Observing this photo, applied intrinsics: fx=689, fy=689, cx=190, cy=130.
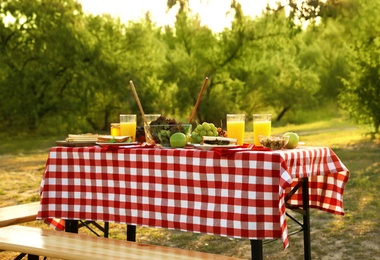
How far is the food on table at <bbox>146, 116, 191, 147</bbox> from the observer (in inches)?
180

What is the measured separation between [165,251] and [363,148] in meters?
15.0

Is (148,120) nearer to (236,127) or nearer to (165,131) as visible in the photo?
(165,131)

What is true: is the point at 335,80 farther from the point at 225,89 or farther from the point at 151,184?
the point at 151,184

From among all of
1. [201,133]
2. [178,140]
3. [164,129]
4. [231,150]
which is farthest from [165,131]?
[231,150]

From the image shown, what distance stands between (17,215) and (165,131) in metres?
1.42

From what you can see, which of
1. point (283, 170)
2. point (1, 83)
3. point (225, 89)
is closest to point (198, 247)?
point (283, 170)

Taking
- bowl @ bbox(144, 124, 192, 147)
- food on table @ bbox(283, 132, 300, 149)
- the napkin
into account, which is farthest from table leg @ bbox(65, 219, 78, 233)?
food on table @ bbox(283, 132, 300, 149)

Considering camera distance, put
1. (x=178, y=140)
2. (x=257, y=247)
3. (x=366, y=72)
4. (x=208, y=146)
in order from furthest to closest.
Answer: (x=366, y=72) → (x=178, y=140) → (x=208, y=146) → (x=257, y=247)

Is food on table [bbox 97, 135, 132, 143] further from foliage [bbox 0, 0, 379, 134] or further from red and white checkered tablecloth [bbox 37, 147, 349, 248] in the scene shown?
foliage [bbox 0, 0, 379, 134]

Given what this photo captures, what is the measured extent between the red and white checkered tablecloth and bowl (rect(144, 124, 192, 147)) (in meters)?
0.13

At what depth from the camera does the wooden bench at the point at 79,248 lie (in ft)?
13.2

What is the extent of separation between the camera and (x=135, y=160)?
4.57 meters

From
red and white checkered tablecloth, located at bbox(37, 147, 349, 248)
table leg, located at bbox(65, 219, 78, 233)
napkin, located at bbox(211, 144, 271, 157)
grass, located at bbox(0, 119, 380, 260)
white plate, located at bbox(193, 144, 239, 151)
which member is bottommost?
grass, located at bbox(0, 119, 380, 260)

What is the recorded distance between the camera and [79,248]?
13.8 feet
